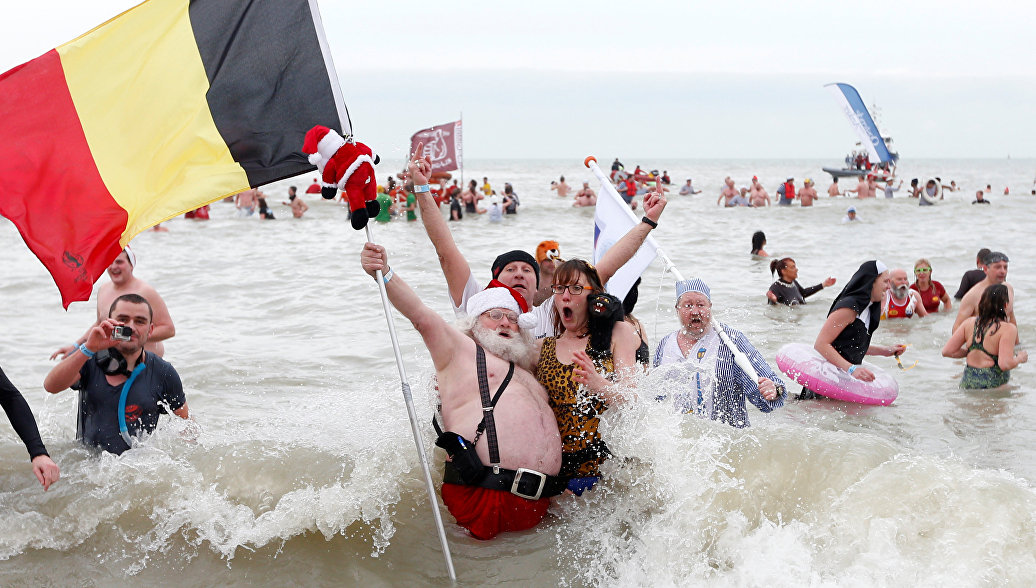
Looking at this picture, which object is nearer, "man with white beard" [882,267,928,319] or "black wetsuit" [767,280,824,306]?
"man with white beard" [882,267,928,319]

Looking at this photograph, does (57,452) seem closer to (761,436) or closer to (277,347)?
(761,436)

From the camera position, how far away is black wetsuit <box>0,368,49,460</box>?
4250mm

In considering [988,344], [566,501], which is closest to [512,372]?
[566,501]

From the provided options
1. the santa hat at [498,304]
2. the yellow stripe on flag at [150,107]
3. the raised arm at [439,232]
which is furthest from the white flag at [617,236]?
the yellow stripe on flag at [150,107]

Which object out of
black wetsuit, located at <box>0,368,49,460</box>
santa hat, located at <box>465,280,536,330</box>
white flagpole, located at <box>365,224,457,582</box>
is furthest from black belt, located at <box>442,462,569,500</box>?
black wetsuit, located at <box>0,368,49,460</box>

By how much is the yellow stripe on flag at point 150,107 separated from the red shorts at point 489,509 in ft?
6.45

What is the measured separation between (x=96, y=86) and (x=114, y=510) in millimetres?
2434

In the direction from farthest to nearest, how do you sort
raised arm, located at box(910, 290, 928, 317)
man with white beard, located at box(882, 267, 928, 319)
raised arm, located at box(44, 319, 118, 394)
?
1. raised arm, located at box(910, 290, 928, 317)
2. man with white beard, located at box(882, 267, 928, 319)
3. raised arm, located at box(44, 319, 118, 394)

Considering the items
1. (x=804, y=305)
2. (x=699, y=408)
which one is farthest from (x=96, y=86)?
(x=804, y=305)

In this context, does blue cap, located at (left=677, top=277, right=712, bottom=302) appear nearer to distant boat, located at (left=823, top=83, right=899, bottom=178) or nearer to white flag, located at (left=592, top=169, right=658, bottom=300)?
white flag, located at (left=592, top=169, right=658, bottom=300)

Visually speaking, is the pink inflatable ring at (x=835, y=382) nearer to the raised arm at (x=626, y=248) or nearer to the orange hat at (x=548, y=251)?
the orange hat at (x=548, y=251)

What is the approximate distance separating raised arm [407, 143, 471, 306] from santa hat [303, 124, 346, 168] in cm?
74

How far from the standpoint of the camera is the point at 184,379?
900cm

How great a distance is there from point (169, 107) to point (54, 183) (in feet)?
2.26
